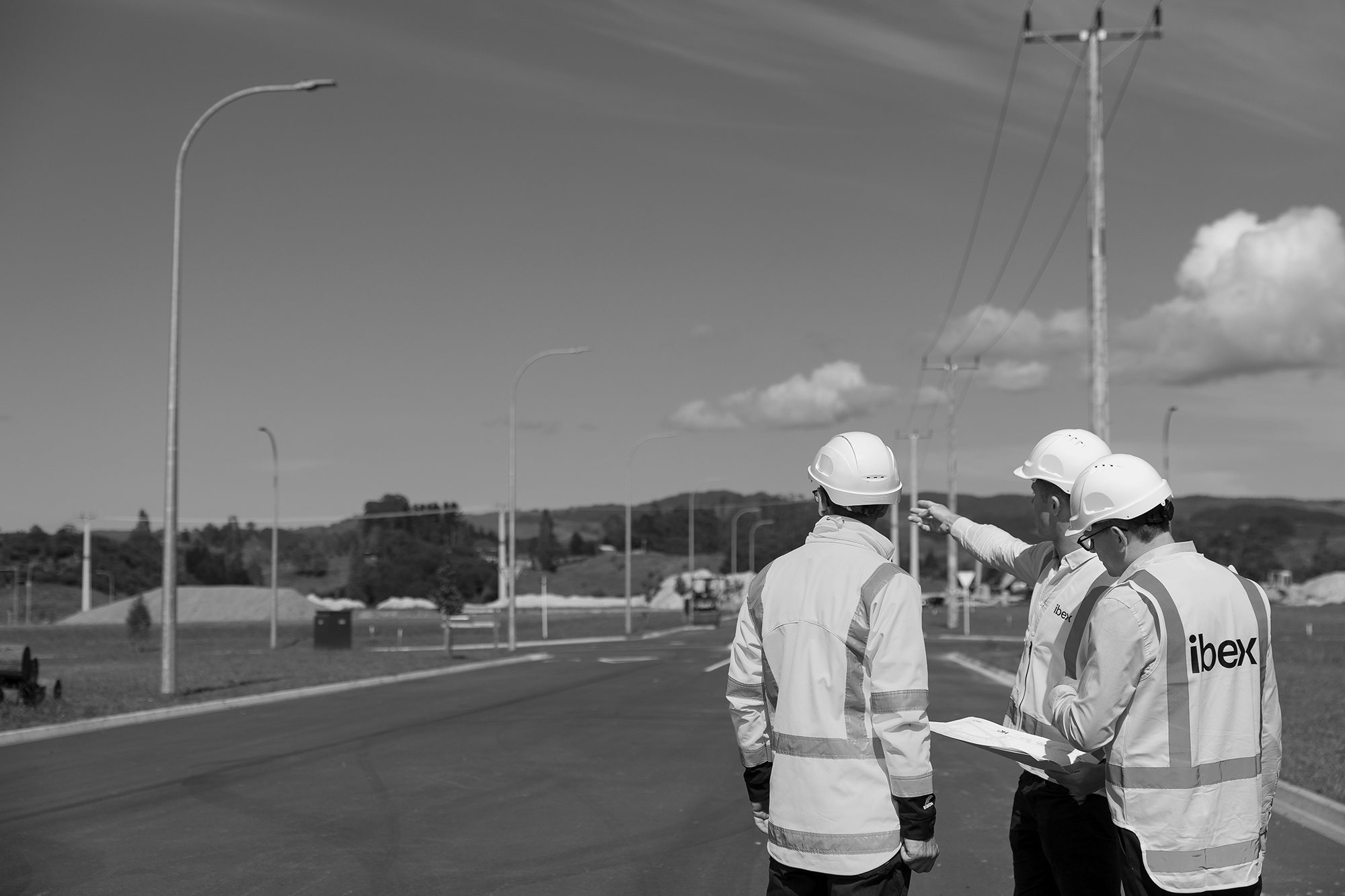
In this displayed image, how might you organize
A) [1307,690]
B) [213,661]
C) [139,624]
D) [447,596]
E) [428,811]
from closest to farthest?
[428,811] → [1307,690] → [213,661] → [447,596] → [139,624]

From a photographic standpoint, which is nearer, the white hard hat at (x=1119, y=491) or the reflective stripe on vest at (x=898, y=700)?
the reflective stripe on vest at (x=898, y=700)

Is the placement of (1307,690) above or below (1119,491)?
below

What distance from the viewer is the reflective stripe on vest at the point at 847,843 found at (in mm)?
3814

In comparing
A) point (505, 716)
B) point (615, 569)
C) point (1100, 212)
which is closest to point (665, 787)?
point (505, 716)

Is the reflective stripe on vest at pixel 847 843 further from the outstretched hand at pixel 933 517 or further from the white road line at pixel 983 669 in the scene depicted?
the white road line at pixel 983 669

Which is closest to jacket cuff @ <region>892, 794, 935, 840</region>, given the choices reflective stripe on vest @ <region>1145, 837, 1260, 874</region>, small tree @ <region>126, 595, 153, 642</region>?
reflective stripe on vest @ <region>1145, 837, 1260, 874</region>

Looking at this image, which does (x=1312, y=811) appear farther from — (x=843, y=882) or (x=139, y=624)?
(x=139, y=624)

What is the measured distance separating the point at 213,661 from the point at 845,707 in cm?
3156

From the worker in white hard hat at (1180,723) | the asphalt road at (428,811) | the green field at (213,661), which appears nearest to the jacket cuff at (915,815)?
the worker in white hard hat at (1180,723)

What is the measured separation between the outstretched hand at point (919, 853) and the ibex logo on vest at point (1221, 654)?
91cm

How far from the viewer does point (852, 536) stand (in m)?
4.12

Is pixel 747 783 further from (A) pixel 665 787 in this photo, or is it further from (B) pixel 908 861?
(A) pixel 665 787

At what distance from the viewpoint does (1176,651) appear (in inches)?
142

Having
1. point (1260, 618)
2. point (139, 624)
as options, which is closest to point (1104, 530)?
point (1260, 618)
